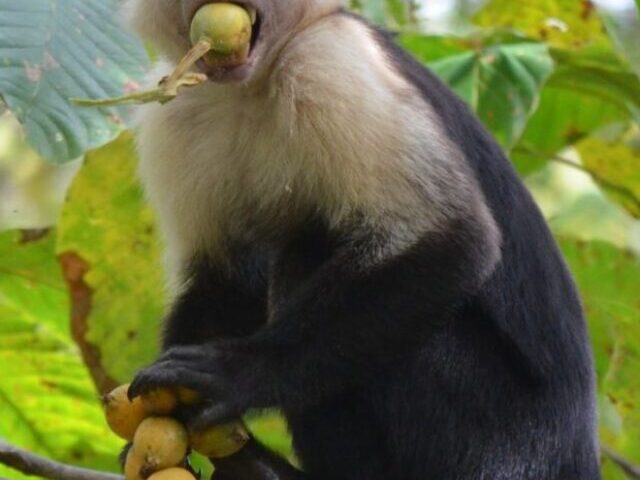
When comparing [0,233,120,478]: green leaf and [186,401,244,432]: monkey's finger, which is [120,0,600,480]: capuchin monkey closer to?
[186,401,244,432]: monkey's finger

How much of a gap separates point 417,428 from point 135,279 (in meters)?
1.11

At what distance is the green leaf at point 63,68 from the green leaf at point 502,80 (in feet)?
4.30

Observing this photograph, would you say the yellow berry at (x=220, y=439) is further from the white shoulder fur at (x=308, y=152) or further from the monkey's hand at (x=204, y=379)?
the white shoulder fur at (x=308, y=152)

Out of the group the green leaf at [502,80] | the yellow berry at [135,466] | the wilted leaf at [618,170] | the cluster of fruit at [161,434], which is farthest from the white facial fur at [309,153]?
the wilted leaf at [618,170]

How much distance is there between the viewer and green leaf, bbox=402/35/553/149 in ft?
13.5

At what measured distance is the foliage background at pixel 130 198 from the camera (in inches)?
119

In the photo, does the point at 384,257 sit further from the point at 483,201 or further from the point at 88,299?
the point at 88,299

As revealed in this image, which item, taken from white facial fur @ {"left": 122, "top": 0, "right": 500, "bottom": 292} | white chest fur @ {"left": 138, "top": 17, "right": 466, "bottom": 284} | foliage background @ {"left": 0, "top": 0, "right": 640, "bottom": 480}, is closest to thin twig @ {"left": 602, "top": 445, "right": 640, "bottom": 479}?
foliage background @ {"left": 0, "top": 0, "right": 640, "bottom": 480}

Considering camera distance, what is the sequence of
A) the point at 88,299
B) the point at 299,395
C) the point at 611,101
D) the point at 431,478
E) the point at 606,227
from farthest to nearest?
the point at 606,227 → the point at 611,101 → the point at 88,299 → the point at 431,478 → the point at 299,395

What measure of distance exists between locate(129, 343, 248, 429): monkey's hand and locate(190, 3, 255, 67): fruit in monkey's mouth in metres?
0.60

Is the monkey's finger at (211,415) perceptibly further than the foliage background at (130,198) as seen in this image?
No

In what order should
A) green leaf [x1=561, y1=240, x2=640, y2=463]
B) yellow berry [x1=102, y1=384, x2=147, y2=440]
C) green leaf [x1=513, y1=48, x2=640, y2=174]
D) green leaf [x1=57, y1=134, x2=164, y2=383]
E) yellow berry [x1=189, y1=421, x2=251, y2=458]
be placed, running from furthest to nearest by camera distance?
green leaf [x1=513, y1=48, x2=640, y2=174]
green leaf [x1=561, y1=240, x2=640, y2=463]
green leaf [x1=57, y1=134, x2=164, y2=383]
yellow berry [x1=189, y1=421, x2=251, y2=458]
yellow berry [x1=102, y1=384, x2=147, y2=440]

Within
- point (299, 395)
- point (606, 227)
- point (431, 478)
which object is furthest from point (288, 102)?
point (606, 227)

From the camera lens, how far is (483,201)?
3.24m
